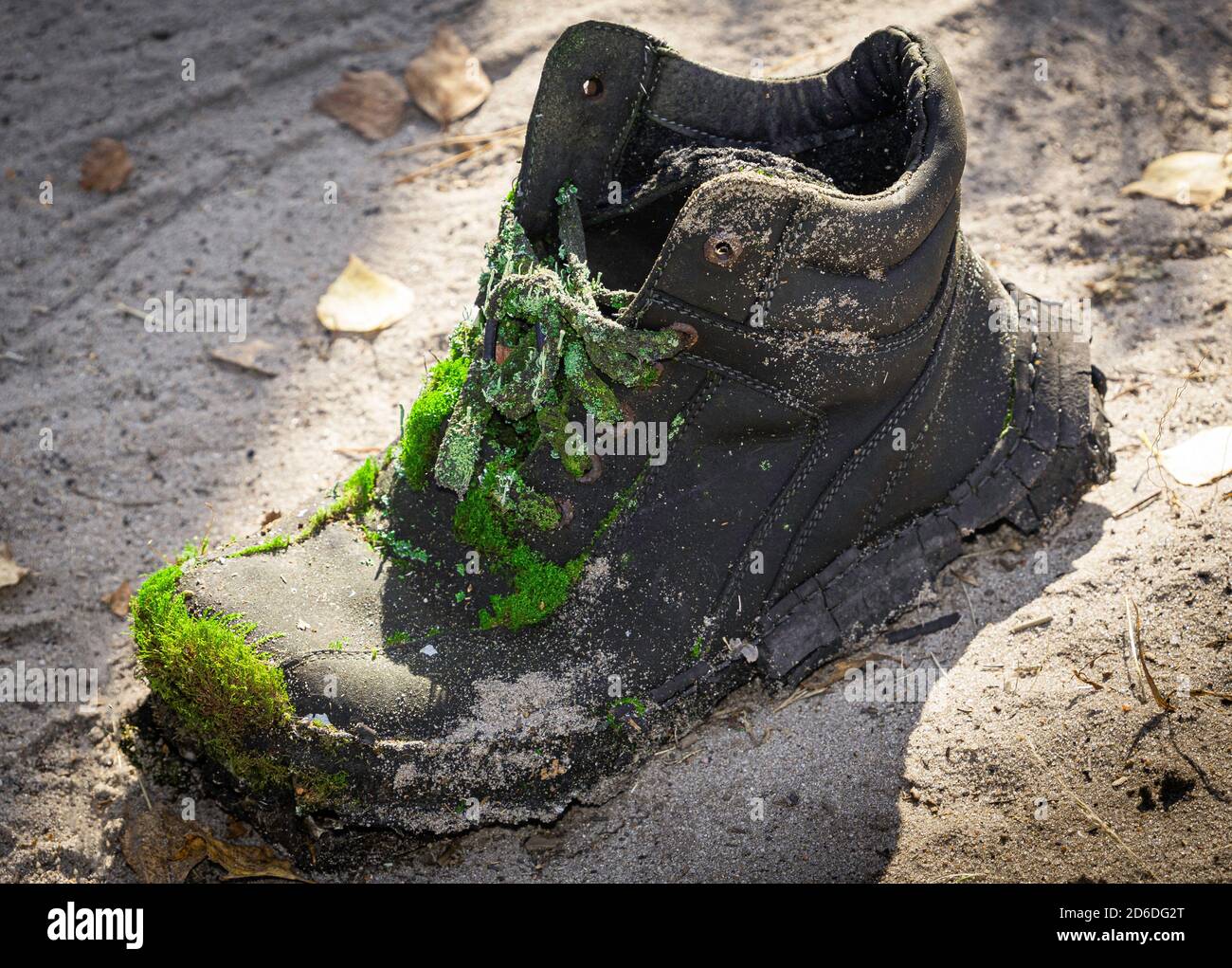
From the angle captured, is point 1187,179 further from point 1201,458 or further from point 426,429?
point 426,429

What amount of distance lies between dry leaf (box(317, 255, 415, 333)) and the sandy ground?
60 millimetres

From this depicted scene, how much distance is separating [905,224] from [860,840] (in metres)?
1.17

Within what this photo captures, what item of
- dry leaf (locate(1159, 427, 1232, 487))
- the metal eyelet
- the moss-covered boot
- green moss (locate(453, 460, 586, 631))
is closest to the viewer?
the metal eyelet

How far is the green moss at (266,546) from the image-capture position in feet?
7.54

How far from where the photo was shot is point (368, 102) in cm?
397

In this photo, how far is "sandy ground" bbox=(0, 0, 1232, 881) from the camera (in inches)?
86.7

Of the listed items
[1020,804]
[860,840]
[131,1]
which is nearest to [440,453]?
[860,840]

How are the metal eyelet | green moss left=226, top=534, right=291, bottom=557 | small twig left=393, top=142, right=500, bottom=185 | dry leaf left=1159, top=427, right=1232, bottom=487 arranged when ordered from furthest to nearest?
small twig left=393, top=142, right=500, bottom=185 < dry leaf left=1159, top=427, right=1232, bottom=487 < green moss left=226, top=534, right=291, bottom=557 < the metal eyelet

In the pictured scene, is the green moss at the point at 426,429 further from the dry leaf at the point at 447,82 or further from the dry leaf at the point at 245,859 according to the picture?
the dry leaf at the point at 447,82

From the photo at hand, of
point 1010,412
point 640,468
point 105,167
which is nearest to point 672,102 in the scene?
point 640,468

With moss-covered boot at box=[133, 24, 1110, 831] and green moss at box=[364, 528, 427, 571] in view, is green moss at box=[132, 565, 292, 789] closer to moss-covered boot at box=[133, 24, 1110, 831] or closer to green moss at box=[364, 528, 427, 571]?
moss-covered boot at box=[133, 24, 1110, 831]

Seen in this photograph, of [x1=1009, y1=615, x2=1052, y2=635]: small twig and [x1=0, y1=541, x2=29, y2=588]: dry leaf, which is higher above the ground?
[x1=1009, y1=615, x2=1052, y2=635]: small twig

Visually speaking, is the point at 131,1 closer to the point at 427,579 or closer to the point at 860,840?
the point at 427,579

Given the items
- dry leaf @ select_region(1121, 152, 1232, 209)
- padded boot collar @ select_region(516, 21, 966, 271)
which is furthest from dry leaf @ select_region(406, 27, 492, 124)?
dry leaf @ select_region(1121, 152, 1232, 209)
